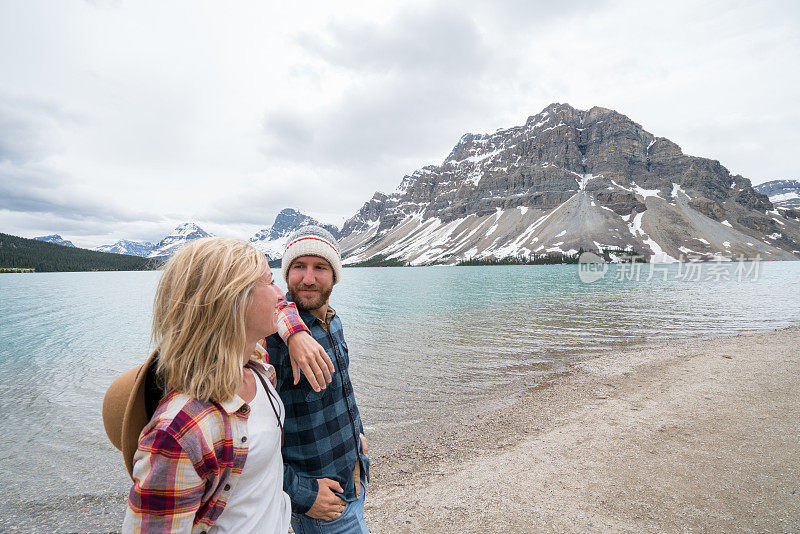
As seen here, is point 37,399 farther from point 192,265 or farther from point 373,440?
point 192,265

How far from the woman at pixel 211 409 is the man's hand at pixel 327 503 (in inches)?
15.4

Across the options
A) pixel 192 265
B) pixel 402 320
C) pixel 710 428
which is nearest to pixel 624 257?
pixel 402 320

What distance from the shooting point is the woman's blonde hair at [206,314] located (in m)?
1.70

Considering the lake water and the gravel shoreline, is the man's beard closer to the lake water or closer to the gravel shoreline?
the lake water

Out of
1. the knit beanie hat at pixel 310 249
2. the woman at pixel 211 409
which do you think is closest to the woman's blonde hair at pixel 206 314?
the woman at pixel 211 409

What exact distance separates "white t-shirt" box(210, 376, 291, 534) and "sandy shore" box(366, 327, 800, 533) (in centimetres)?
421

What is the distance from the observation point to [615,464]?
6.85 m

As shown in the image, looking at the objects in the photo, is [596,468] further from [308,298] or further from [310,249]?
[310,249]

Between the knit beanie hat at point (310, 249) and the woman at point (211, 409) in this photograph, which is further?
the knit beanie hat at point (310, 249)

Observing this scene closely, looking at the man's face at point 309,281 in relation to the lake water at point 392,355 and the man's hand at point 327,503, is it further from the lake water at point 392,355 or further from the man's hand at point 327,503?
the man's hand at point 327,503

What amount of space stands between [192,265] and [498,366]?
1531 centimetres

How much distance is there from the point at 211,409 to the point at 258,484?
62 cm

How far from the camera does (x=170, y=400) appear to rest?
1.58 m

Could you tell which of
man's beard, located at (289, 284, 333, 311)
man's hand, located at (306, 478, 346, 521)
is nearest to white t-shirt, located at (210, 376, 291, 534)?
man's hand, located at (306, 478, 346, 521)
